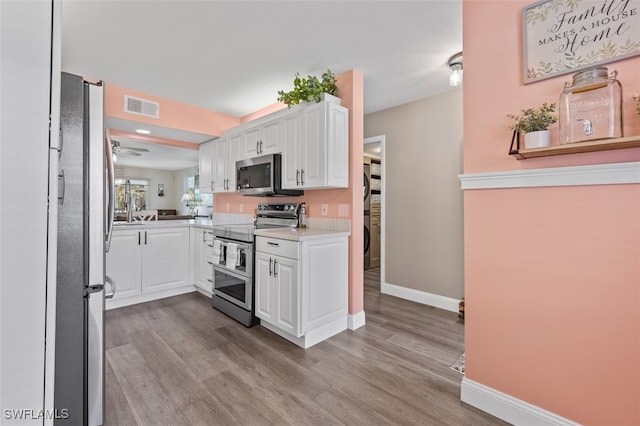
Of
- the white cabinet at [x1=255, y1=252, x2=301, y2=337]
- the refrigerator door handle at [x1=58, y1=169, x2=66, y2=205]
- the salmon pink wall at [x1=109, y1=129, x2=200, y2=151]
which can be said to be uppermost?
the salmon pink wall at [x1=109, y1=129, x2=200, y2=151]

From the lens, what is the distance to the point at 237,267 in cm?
286

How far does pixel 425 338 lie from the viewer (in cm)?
254

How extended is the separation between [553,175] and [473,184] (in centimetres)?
36

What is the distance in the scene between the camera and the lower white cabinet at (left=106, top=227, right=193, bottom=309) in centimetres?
324

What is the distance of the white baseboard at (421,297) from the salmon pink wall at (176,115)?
3.22 meters

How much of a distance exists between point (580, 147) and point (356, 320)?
7.08 feet

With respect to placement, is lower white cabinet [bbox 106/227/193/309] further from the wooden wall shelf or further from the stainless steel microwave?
the wooden wall shelf

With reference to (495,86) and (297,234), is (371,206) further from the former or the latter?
(495,86)

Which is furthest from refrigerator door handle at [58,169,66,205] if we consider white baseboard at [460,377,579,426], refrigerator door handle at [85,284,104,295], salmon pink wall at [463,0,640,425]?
white baseboard at [460,377,579,426]

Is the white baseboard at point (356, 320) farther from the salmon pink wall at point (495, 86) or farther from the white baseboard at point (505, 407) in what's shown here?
the salmon pink wall at point (495, 86)

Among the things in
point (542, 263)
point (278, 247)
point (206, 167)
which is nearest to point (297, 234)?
point (278, 247)

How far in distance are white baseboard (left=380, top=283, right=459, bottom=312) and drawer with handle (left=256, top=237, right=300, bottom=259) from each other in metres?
1.96

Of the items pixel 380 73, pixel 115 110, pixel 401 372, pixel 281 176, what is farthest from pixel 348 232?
pixel 115 110

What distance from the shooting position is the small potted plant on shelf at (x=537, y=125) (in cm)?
136
